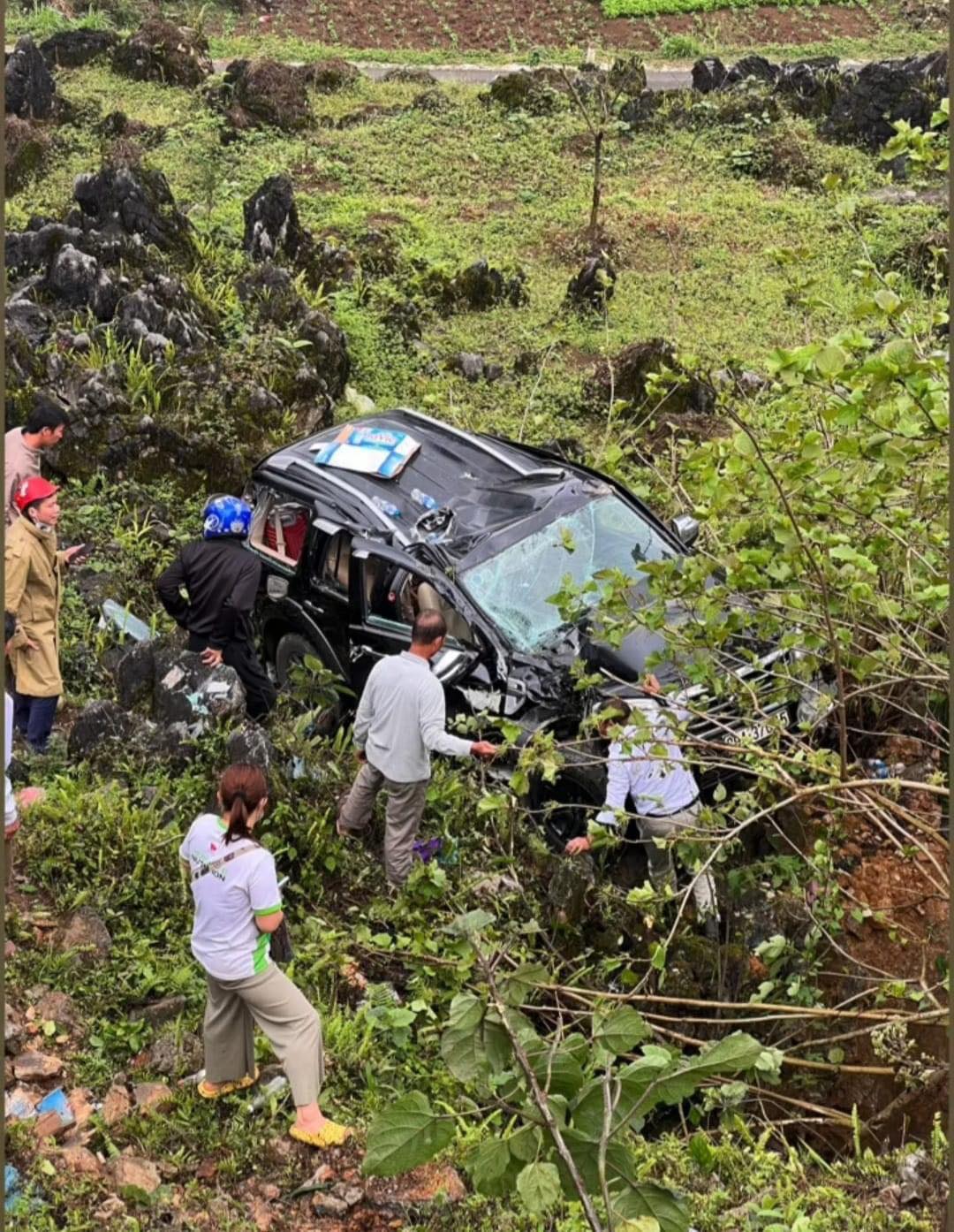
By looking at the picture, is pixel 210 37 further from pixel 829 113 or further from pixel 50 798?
pixel 50 798

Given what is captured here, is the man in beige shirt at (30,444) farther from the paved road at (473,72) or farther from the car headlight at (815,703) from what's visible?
the paved road at (473,72)

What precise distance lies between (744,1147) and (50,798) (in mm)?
3923

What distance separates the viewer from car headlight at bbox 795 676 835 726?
6.20 m

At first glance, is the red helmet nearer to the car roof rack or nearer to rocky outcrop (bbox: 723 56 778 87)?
the car roof rack

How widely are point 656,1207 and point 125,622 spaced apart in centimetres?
653

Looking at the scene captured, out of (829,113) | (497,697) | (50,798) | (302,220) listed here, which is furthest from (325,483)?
(829,113)

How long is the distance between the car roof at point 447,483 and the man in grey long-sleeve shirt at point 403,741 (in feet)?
4.63

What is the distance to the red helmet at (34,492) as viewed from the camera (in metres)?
7.16

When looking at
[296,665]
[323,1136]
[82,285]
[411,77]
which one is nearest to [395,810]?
[296,665]

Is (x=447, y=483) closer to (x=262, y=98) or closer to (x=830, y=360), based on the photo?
(x=830, y=360)

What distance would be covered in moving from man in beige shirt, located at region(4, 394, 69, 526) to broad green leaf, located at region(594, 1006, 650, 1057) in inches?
222

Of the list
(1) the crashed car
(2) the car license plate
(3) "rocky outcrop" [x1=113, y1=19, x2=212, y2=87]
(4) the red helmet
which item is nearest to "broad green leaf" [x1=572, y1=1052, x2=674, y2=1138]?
(2) the car license plate

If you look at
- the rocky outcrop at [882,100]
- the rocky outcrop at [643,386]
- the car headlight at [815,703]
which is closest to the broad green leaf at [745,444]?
the car headlight at [815,703]

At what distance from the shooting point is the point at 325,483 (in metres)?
8.78
